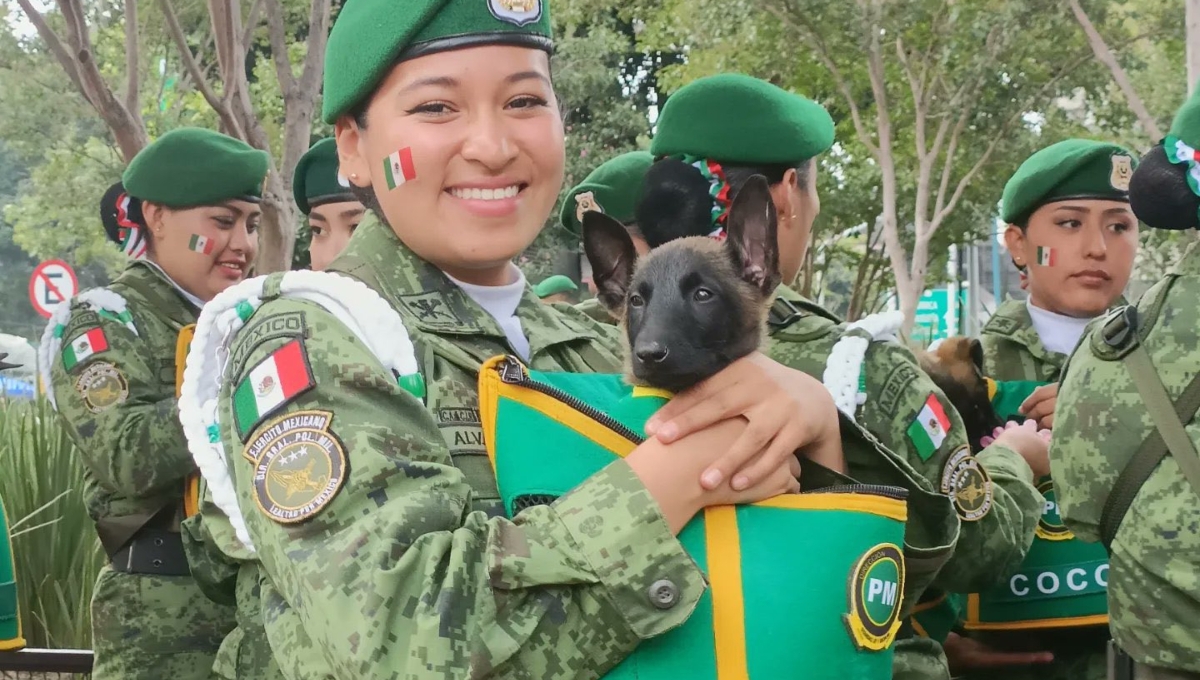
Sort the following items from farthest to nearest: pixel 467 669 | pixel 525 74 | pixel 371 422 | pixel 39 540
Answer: pixel 39 540
pixel 525 74
pixel 371 422
pixel 467 669

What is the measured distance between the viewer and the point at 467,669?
59.9 inches

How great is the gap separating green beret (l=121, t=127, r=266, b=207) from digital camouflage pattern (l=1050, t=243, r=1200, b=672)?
336 cm

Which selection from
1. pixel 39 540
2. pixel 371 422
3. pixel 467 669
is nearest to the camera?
pixel 467 669

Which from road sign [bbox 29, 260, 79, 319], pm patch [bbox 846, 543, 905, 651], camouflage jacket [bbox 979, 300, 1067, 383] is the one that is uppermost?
pm patch [bbox 846, 543, 905, 651]

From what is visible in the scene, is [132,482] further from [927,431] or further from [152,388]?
[927,431]

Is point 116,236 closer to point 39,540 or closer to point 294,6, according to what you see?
point 39,540

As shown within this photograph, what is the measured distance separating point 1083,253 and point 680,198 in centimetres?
→ 209

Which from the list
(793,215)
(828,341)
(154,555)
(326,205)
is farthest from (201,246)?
(828,341)

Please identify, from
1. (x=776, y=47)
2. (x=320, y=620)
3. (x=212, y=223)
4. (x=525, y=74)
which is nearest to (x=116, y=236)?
(x=212, y=223)

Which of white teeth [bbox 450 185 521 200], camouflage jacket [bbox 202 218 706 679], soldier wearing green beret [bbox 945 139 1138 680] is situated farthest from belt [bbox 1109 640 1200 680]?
white teeth [bbox 450 185 521 200]

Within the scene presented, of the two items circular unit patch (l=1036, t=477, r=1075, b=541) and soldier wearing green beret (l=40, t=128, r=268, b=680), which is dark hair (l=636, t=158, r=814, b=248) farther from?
soldier wearing green beret (l=40, t=128, r=268, b=680)

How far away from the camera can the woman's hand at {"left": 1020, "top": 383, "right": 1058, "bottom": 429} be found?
3727 mm

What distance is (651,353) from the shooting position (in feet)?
6.42

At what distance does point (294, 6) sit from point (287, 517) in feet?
46.6
